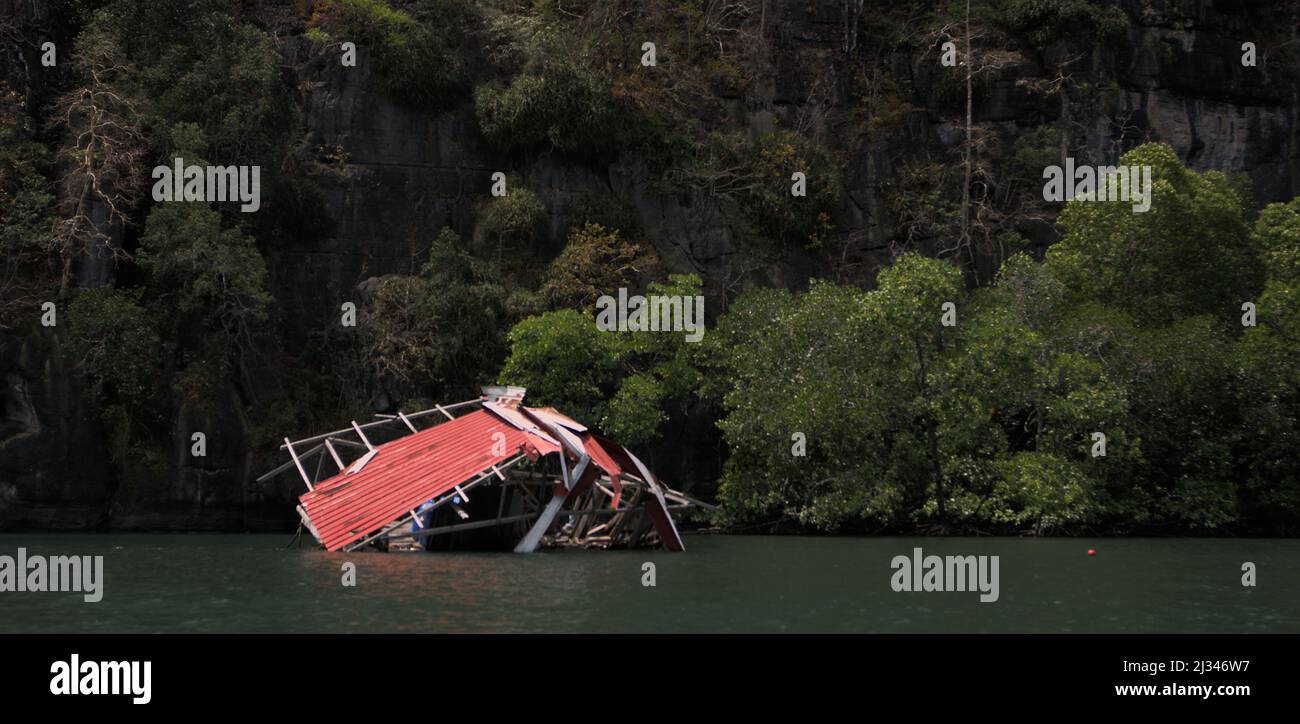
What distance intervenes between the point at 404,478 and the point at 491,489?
4.44 meters

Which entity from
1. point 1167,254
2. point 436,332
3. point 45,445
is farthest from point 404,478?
point 1167,254

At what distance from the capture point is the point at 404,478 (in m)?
30.4

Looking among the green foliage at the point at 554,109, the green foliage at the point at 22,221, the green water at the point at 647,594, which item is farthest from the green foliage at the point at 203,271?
the green water at the point at 647,594

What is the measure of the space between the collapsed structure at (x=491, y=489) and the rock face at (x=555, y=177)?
27.8ft

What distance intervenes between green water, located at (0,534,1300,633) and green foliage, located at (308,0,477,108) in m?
21.6

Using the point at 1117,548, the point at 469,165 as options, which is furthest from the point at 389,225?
the point at 1117,548

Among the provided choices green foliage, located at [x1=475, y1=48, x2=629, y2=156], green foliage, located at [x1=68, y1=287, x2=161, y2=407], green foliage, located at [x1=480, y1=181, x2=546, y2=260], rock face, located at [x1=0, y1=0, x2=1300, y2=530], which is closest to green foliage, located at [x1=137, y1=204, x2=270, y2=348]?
green foliage, located at [x1=68, y1=287, x2=161, y2=407]

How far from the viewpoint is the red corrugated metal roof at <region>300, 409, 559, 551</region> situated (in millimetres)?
29172

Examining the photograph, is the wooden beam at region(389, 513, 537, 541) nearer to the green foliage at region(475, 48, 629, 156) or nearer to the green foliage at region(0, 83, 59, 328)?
the green foliage at region(0, 83, 59, 328)

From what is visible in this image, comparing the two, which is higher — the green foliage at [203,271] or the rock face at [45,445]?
the green foliage at [203,271]

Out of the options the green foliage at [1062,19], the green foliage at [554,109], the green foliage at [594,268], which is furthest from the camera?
the green foliage at [1062,19]

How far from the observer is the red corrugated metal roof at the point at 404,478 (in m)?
29.2

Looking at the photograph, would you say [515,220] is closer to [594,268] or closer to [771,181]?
[594,268]

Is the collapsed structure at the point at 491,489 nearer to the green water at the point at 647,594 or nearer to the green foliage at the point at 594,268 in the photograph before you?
the green water at the point at 647,594
